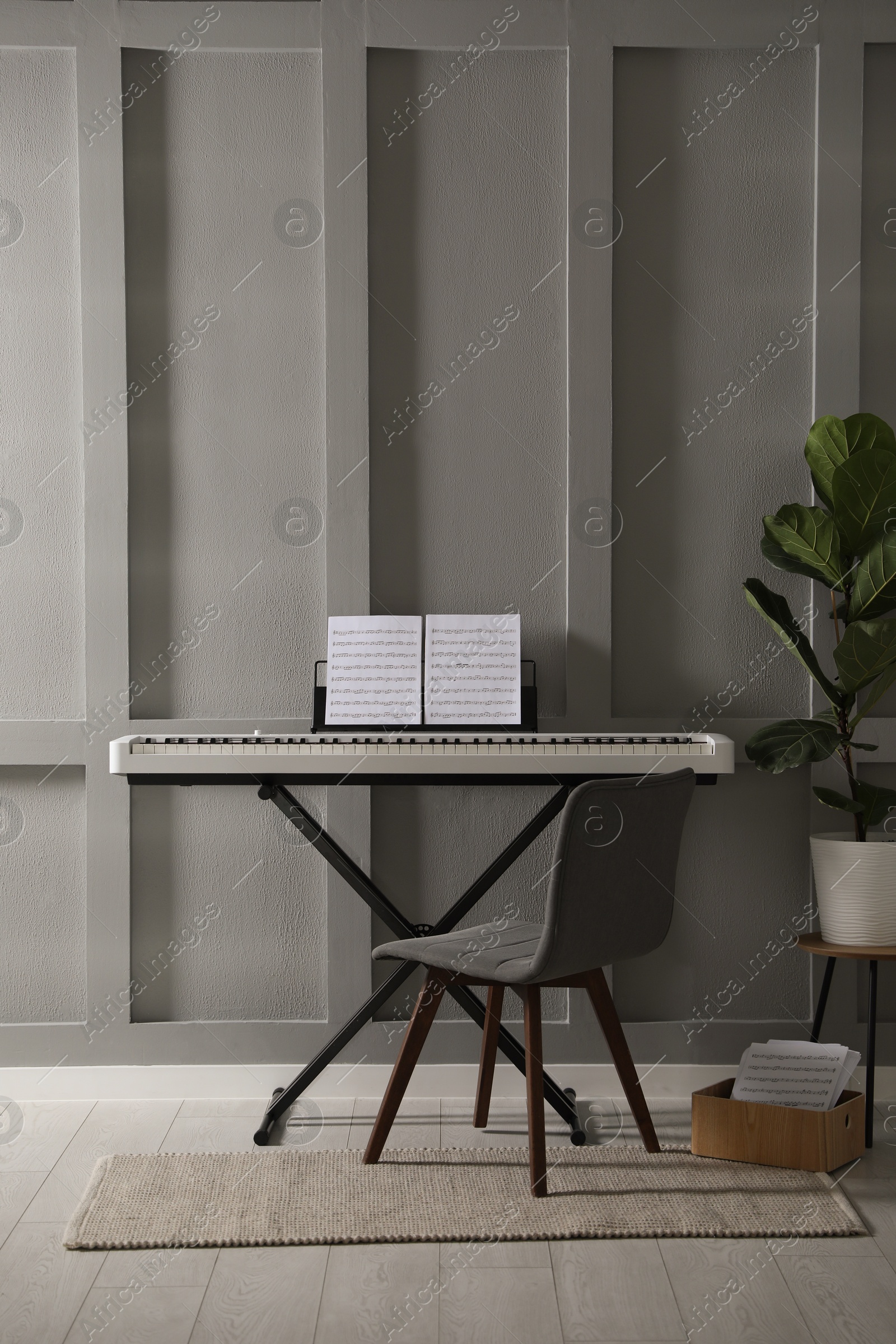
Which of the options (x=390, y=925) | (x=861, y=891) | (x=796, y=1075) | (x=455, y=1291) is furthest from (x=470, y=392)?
(x=455, y=1291)

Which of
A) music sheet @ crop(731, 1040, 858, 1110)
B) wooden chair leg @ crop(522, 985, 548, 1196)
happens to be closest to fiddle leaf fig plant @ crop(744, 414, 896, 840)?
music sheet @ crop(731, 1040, 858, 1110)

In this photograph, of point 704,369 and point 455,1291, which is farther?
point 704,369

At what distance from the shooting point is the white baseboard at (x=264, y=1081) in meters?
3.03

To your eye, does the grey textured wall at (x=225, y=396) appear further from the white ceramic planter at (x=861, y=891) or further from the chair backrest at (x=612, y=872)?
the white ceramic planter at (x=861, y=891)

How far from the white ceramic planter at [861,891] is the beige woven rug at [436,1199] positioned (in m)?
0.58

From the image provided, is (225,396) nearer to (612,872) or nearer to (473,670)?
(473,670)

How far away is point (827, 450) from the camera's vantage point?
279 cm

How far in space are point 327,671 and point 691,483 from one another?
1.16 metres

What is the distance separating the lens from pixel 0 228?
10.0 ft

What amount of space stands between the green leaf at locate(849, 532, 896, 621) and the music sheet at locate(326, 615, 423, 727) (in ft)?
3.65

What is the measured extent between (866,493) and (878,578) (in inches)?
8.3

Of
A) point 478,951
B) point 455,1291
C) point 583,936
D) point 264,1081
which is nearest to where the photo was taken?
point 455,1291

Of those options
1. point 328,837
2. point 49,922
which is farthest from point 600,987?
point 49,922

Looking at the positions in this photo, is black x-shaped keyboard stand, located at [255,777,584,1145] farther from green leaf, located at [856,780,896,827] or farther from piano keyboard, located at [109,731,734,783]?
green leaf, located at [856,780,896,827]
